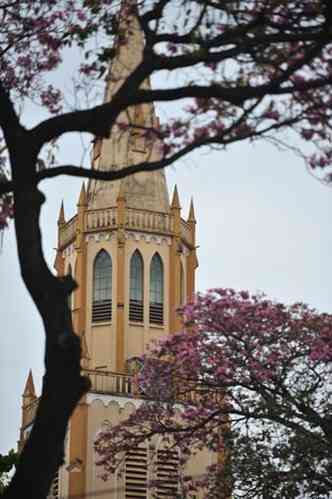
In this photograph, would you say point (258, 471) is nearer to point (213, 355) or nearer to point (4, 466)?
point (213, 355)

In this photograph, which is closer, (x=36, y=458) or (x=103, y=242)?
(x=36, y=458)

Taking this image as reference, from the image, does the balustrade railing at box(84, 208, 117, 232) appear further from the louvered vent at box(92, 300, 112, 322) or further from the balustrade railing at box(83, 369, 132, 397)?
the balustrade railing at box(83, 369, 132, 397)

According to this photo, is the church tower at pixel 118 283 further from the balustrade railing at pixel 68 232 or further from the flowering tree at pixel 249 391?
the flowering tree at pixel 249 391

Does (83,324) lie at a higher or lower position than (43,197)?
higher

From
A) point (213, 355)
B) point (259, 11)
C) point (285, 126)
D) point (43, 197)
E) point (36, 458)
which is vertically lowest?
point (36, 458)

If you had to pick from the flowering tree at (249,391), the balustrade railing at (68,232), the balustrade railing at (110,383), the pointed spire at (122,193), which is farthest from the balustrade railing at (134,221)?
the flowering tree at (249,391)

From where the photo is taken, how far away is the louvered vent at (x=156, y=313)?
3953cm

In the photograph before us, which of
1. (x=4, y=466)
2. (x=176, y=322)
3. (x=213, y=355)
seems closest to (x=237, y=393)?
(x=213, y=355)

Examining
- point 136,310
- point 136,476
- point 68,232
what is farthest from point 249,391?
point 68,232

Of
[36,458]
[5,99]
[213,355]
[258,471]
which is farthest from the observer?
[213,355]

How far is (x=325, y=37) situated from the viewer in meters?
8.42

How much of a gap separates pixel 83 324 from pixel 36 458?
105 feet

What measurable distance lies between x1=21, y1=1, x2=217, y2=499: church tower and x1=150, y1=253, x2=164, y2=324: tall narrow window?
0.03 metres

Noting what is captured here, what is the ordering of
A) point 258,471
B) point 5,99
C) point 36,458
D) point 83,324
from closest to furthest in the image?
point 36,458
point 5,99
point 258,471
point 83,324
